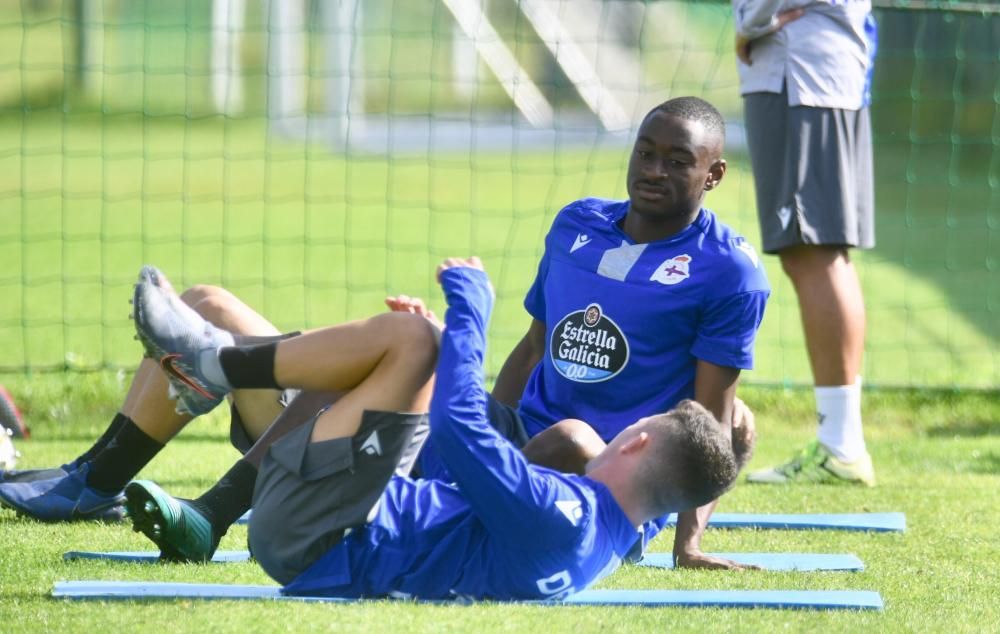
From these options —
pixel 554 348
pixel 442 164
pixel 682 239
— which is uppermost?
pixel 682 239

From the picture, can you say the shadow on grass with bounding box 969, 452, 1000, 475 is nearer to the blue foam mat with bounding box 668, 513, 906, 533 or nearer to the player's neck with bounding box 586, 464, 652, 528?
the blue foam mat with bounding box 668, 513, 906, 533

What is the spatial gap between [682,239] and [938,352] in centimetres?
524

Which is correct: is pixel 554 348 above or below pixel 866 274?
above

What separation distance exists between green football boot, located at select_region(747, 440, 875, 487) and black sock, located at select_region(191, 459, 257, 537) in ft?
7.91

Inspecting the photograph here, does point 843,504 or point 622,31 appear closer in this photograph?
point 843,504

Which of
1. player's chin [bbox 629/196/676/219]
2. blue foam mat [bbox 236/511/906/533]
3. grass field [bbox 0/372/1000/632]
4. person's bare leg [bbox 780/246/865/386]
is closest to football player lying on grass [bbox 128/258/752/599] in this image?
grass field [bbox 0/372/1000/632]

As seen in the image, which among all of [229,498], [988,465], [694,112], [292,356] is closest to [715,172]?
[694,112]

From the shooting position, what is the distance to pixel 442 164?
1683 centimetres

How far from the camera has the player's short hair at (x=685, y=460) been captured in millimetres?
3748

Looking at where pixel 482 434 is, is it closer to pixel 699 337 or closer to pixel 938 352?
pixel 699 337

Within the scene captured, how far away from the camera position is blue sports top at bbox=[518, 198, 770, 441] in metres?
4.33

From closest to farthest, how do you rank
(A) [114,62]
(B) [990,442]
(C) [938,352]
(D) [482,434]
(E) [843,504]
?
(D) [482,434], (E) [843,504], (B) [990,442], (C) [938,352], (A) [114,62]

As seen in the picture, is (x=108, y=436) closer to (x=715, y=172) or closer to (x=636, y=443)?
(x=636, y=443)

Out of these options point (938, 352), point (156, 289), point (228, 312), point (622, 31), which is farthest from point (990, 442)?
point (622, 31)
